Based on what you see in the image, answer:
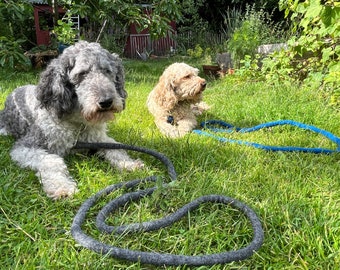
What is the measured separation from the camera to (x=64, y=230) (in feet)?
6.55

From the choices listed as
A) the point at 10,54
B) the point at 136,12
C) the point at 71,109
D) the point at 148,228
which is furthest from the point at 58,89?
the point at 136,12

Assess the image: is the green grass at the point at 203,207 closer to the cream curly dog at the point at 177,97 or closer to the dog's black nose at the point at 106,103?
the dog's black nose at the point at 106,103

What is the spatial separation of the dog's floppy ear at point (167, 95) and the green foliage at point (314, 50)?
73.6 inches

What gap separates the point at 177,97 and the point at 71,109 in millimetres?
1983

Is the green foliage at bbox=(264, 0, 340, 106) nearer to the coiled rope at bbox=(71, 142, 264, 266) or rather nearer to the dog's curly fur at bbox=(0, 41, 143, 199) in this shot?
the dog's curly fur at bbox=(0, 41, 143, 199)

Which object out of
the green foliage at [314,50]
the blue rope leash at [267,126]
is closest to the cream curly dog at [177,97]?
the blue rope leash at [267,126]

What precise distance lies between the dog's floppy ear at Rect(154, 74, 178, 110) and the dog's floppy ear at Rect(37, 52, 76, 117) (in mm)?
1874

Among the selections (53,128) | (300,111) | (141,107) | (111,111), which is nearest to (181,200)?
(111,111)

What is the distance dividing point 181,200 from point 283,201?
0.67m

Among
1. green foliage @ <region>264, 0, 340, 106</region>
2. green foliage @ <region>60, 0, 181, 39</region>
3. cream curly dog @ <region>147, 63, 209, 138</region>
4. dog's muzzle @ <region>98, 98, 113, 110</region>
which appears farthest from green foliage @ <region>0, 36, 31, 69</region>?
green foliage @ <region>264, 0, 340, 106</region>

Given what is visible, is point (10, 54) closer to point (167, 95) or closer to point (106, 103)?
point (167, 95)

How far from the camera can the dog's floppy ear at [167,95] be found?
4.65 metres

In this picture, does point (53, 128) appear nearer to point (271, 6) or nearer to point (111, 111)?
point (111, 111)

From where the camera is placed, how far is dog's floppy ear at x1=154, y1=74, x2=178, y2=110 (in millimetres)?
4652
